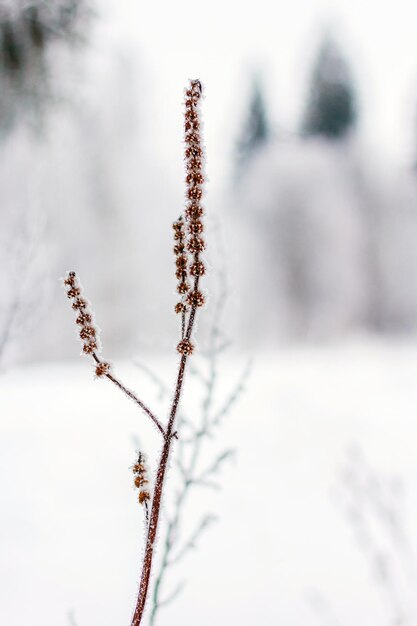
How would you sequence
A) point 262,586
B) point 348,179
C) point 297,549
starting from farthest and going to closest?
1. point 348,179
2. point 297,549
3. point 262,586

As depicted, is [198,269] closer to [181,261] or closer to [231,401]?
[181,261]

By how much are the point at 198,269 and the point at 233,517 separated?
291cm

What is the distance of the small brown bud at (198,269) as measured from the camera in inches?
23.2

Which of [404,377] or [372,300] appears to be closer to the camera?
[404,377]

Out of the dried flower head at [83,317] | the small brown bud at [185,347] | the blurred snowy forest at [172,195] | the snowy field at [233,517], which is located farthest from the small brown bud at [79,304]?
the blurred snowy forest at [172,195]

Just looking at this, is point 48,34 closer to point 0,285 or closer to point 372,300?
point 0,285

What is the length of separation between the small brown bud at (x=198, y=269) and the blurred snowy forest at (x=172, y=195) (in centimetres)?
542

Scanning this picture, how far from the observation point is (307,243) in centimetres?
1323

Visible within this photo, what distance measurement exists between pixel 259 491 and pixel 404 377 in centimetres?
528

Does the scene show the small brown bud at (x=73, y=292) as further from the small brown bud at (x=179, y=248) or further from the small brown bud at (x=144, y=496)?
the small brown bud at (x=144, y=496)

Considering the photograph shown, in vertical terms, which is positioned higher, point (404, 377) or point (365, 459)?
point (404, 377)

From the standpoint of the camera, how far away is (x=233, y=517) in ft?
10.8

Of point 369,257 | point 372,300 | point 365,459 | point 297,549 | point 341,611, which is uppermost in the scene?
point 369,257

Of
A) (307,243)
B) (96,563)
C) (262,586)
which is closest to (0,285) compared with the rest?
(96,563)
